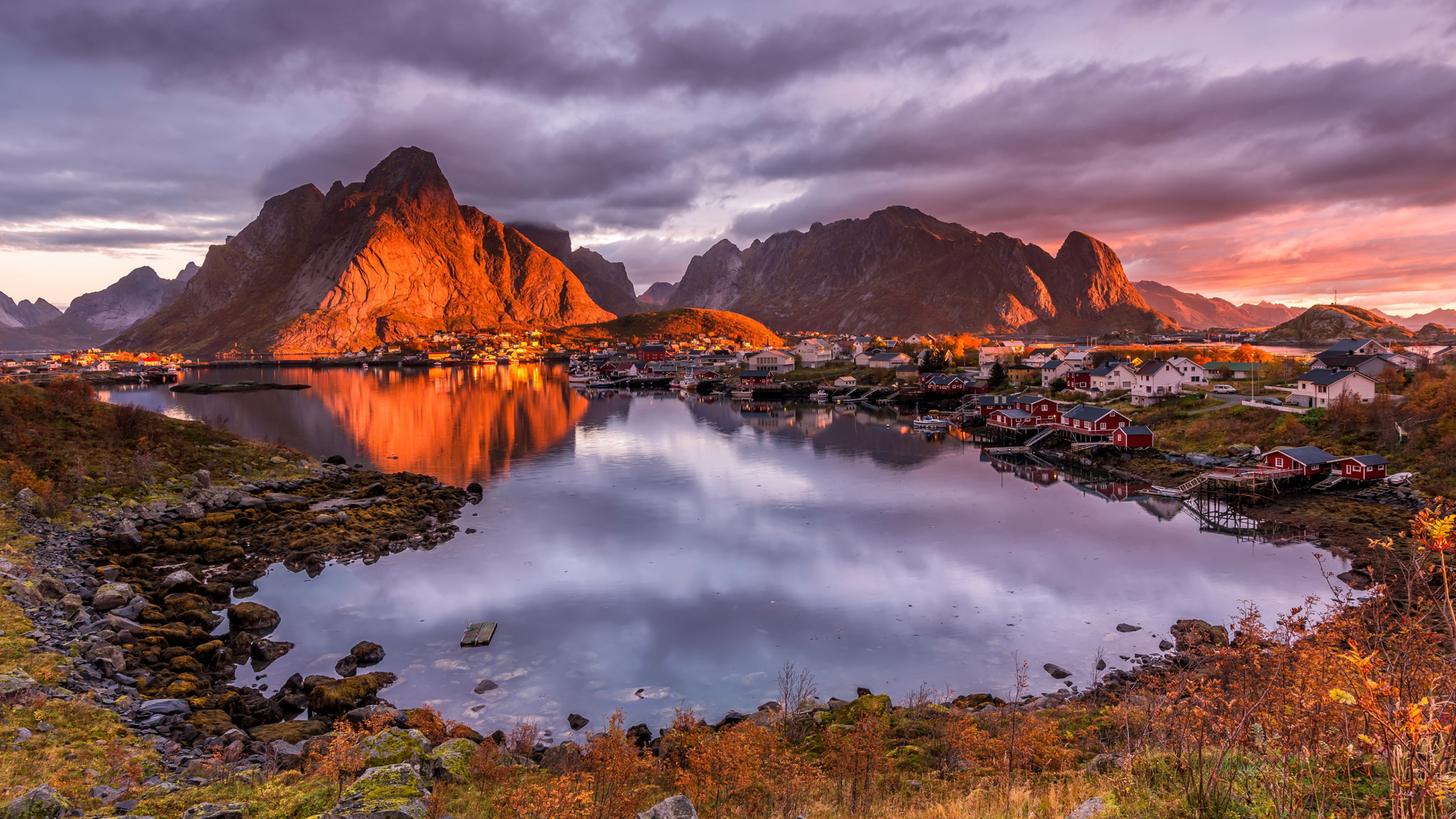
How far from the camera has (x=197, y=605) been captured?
61.9 ft

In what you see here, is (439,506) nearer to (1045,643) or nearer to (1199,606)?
(1045,643)

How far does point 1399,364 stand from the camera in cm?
5284

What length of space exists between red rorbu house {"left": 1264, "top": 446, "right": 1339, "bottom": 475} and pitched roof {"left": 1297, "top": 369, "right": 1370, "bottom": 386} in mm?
11711

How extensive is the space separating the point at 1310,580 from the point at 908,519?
14.0 meters

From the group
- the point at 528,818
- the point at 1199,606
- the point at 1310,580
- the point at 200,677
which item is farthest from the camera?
the point at 1310,580

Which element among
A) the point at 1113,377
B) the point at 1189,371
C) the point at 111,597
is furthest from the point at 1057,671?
the point at 1189,371

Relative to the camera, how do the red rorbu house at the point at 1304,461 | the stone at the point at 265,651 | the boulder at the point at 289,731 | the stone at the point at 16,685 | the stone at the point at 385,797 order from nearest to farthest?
the stone at the point at 385,797
the stone at the point at 16,685
the boulder at the point at 289,731
the stone at the point at 265,651
the red rorbu house at the point at 1304,461

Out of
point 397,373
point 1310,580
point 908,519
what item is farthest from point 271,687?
point 397,373

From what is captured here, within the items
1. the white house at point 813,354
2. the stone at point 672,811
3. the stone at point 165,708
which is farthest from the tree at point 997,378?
the stone at point 672,811

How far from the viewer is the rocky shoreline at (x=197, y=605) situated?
1244 cm

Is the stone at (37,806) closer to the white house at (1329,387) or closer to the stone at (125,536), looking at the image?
the stone at (125,536)

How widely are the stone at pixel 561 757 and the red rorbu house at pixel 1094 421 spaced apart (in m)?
44.3

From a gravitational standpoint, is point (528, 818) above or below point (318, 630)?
above

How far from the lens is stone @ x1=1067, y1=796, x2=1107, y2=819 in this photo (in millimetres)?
6059
